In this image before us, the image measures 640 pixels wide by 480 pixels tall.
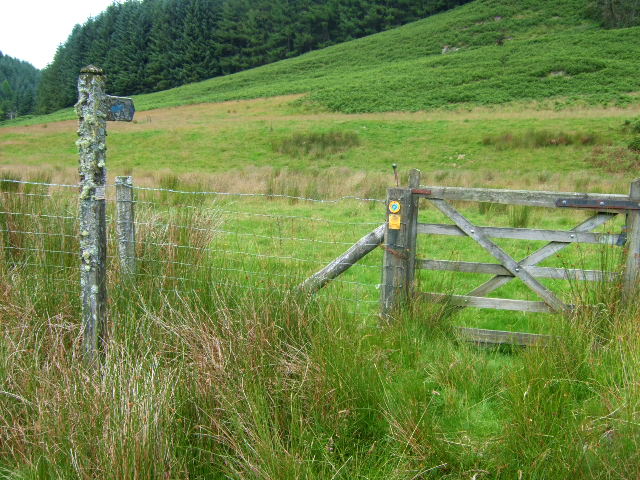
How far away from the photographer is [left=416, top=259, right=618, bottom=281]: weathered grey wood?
4852 mm

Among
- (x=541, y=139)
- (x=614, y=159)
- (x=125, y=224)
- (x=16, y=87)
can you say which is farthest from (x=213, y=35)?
(x=125, y=224)

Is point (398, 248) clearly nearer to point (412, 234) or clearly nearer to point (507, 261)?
point (412, 234)

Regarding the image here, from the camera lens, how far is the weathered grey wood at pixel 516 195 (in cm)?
492

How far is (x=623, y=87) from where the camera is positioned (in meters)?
35.2

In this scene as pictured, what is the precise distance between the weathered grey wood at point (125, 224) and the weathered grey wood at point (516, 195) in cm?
264

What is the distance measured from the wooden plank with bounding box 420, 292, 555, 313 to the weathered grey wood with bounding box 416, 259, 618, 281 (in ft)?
0.84

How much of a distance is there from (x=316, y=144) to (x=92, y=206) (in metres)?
23.6

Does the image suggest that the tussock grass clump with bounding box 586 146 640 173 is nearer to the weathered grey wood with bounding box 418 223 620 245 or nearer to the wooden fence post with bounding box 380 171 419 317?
the weathered grey wood with bounding box 418 223 620 245

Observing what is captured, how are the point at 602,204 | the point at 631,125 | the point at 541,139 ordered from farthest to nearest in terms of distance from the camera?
1. the point at 631,125
2. the point at 541,139
3. the point at 602,204

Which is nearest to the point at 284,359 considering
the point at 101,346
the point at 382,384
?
the point at 382,384

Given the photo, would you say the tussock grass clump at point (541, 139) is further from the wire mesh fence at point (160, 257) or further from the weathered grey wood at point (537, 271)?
the weathered grey wood at point (537, 271)

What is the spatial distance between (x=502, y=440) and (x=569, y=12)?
7004 centimetres

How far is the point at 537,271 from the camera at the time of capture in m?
5.07

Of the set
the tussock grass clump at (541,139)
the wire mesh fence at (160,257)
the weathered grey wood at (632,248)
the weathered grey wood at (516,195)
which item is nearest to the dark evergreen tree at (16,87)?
the tussock grass clump at (541,139)
